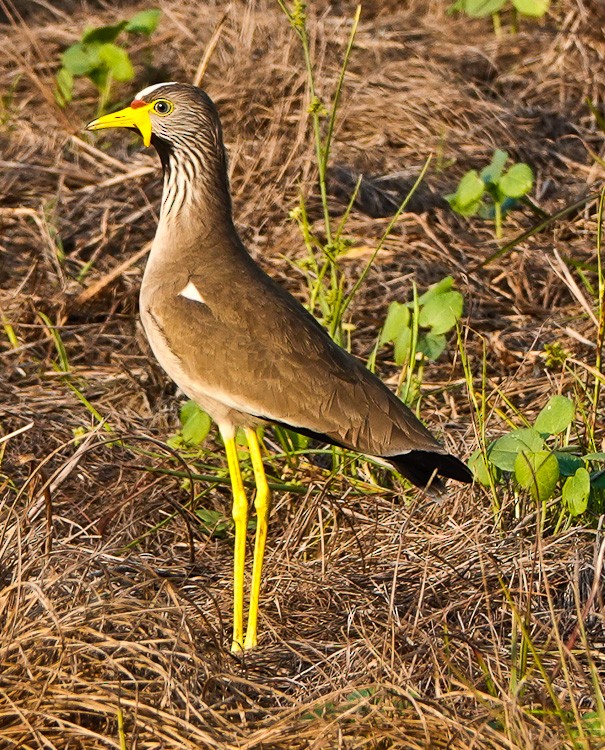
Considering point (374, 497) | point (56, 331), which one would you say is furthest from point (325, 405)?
point (56, 331)

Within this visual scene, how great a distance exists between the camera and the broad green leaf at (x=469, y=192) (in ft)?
17.7

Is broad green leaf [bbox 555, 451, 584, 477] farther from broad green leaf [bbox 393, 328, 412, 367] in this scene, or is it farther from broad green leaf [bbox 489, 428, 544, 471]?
broad green leaf [bbox 393, 328, 412, 367]

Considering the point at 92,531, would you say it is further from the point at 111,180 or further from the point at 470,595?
the point at 111,180

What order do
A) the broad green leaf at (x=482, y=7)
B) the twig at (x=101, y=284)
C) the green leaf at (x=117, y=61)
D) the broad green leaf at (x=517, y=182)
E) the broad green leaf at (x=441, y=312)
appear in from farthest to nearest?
the broad green leaf at (x=482, y=7), the green leaf at (x=117, y=61), the twig at (x=101, y=284), the broad green leaf at (x=517, y=182), the broad green leaf at (x=441, y=312)

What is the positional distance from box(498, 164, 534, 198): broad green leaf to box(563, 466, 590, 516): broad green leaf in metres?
1.75

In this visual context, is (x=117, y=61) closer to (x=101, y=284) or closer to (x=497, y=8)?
(x=101, y=284)

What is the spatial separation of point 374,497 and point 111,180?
8.95 ft

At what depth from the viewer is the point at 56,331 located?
216 inches

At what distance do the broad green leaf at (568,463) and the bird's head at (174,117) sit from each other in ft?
5.32

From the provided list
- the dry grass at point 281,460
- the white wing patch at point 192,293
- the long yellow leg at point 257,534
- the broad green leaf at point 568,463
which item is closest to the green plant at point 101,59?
the dry grass at point 281,460

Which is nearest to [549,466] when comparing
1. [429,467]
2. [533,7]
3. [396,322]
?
[429,467]

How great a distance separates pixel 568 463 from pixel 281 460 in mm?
1247

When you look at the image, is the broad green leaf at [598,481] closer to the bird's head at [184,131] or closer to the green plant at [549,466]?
the green plant at [549,466]

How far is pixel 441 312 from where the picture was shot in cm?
476
